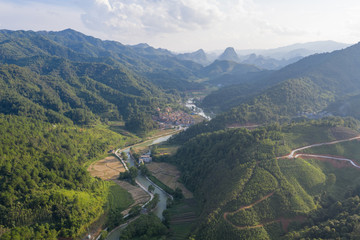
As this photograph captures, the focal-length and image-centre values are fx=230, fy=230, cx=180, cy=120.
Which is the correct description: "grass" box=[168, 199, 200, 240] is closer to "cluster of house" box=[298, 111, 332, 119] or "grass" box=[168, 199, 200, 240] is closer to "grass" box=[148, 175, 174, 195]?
"grass" box=[148, 175, 174, 195]

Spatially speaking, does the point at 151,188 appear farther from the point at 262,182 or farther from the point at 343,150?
the point at 343,150

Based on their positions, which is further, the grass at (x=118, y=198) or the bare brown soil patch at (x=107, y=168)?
the bare brown soil patch at (x=107, y=168)

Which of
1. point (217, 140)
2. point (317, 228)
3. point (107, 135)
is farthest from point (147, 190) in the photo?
point (107, 135)

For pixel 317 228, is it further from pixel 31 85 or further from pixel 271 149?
pixel 31 85

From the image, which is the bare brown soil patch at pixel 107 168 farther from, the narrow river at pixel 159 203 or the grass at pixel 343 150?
the grass at pixel 343 150

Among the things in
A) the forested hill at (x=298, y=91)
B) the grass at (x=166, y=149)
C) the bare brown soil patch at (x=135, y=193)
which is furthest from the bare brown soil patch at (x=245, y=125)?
the bare brown soil patch at (x=135, y=193)

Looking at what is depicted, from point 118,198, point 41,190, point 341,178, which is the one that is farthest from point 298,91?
point 41,190

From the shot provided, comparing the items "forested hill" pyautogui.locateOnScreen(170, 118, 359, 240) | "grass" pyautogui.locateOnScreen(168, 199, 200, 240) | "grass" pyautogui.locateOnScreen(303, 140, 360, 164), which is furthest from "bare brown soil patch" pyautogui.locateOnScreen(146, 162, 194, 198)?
"grass" pyautogui.locateOnScreen(303, 140, 360, 164)
